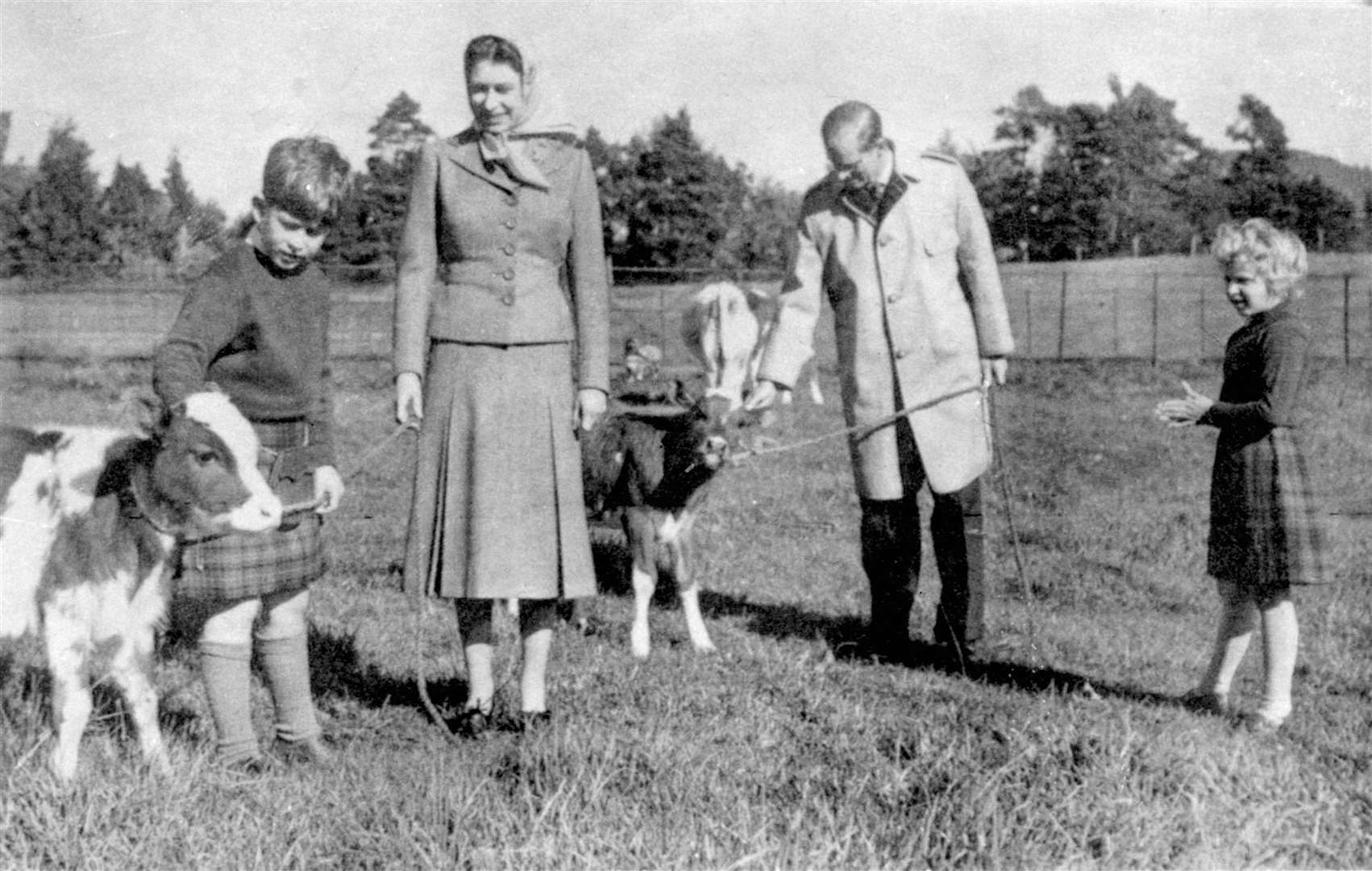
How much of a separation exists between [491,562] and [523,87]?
5.83 ft

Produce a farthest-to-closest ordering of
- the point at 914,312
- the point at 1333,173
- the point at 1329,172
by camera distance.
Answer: the point at 1333,173, the point at 1329,172, the point at 914,312

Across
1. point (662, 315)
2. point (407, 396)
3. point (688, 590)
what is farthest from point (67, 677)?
point (662, 315)

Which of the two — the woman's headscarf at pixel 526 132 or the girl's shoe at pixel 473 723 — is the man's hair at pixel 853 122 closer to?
the woman's headscarf at pixel 526 132

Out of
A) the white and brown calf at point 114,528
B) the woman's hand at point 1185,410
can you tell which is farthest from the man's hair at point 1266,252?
the white and brown calf at point 114,528

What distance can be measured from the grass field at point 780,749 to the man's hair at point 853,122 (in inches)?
63.1

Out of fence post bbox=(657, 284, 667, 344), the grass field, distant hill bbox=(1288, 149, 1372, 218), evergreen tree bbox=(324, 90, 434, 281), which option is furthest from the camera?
distant hill bbox=(1288, 149, 1372, 218)

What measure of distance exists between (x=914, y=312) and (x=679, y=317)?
22.8 metres

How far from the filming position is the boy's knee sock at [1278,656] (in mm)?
4871

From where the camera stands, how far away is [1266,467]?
4.93 meters

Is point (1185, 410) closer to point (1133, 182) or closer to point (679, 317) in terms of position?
point (679, 317)

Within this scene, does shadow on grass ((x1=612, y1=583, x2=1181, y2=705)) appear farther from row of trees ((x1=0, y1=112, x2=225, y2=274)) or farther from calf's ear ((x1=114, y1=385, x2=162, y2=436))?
row of trees ((x1=0, y1=112, x2=225, y2=274))

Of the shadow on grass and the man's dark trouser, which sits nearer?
the shadow on grass

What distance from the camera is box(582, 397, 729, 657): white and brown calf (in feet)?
21.6

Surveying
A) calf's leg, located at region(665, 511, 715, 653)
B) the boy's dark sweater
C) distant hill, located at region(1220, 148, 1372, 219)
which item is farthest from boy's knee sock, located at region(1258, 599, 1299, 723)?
distant hill, located at region(1220, 148, 1372, 219)
